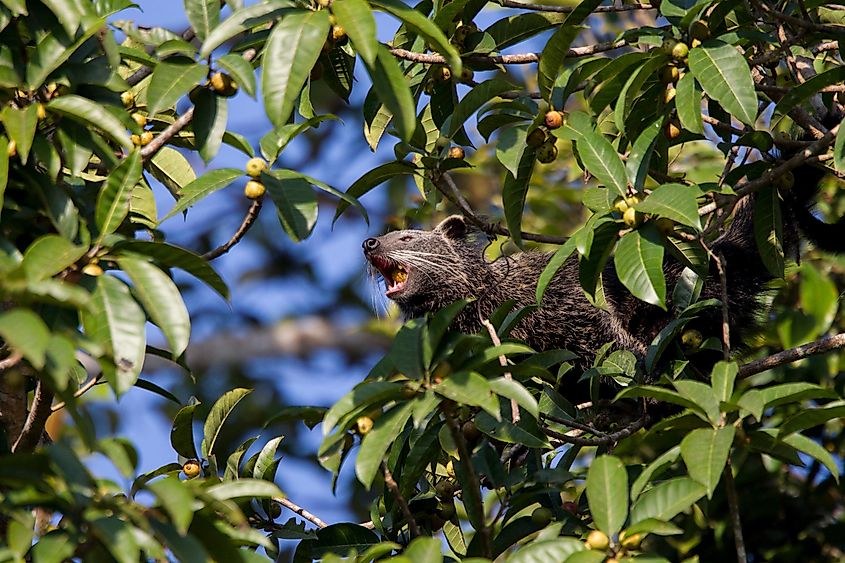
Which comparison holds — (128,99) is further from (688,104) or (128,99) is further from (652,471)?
(652,471)

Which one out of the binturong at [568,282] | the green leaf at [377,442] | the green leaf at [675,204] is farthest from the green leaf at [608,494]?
the binturong at [568,282]

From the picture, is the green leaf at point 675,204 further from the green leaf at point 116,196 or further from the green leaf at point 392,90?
the green leaf at point 116,196

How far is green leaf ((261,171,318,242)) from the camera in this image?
2420mm

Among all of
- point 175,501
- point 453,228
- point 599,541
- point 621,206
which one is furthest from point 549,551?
point 453,228

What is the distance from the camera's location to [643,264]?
8.80ft

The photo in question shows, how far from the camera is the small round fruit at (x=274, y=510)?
3344mm

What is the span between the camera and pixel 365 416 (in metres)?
2.52

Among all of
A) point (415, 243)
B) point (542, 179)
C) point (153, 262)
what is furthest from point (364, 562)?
point (542, 179)

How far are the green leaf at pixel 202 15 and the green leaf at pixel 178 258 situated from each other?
0.60 metres

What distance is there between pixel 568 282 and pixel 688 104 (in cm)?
237

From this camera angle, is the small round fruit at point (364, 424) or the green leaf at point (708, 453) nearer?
the green leaf at point (708, 453)

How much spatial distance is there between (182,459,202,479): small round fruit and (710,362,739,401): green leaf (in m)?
1.53

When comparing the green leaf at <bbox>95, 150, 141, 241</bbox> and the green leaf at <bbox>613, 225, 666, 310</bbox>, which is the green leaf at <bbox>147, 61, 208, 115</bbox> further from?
the green leaf at <bbox>613, 225, 666, 310</bbox>

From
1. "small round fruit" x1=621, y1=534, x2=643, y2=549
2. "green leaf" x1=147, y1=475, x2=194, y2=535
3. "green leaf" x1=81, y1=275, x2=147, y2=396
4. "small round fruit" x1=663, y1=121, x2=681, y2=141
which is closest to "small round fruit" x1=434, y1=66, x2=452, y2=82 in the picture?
"small round fruit" x1=663, y1=121, x2=681, y2=141
